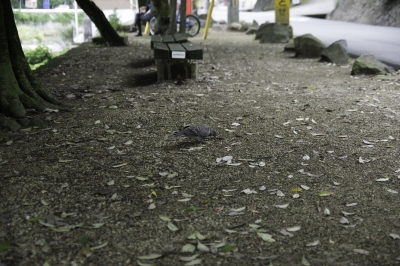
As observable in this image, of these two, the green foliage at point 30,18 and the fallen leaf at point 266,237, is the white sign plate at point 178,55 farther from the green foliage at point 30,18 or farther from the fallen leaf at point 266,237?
the green foliage at point 30,18

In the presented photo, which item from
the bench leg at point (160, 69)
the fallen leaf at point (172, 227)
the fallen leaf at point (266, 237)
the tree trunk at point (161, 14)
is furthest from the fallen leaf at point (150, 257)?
the tree trunk at point (161, 14)

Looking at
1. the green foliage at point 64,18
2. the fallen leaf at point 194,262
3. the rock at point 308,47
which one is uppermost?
the green foliage at point 64,18

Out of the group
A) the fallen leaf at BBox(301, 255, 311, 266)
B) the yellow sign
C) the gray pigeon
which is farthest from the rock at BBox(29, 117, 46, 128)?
the yellow sign

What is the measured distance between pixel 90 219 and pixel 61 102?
9.64 ft

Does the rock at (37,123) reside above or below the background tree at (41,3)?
below

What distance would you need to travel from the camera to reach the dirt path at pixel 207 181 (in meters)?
2.91

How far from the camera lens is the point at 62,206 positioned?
11.1 ft

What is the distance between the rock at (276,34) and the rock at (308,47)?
308 cm

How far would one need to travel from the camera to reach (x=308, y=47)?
10.8m

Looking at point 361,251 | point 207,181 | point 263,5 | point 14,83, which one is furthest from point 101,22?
point 263,5

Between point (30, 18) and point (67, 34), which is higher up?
point (30, 18)

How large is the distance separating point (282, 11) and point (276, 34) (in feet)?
4.14

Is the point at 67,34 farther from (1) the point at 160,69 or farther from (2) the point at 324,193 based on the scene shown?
(2) the point at 324,193

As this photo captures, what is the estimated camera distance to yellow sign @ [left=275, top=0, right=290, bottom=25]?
14.8 metres
